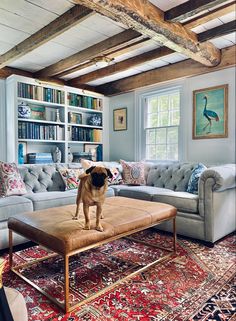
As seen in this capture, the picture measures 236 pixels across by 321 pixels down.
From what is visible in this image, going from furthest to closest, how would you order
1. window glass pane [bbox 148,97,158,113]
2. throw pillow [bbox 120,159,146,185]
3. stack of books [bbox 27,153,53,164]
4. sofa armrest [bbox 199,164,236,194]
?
window glass pane [bbox 148,97,158,113], stack of books [bbox 27,153,53,164], throw pillow [bbox 120,159,146,185], sofa armrest [bbox 199,164,236,194]

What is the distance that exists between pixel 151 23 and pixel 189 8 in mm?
360

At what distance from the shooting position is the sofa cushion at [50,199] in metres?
2.81

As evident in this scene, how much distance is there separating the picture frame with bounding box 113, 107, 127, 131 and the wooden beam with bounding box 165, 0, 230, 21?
2.58m

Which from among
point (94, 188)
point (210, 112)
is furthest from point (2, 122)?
point (210, 112)

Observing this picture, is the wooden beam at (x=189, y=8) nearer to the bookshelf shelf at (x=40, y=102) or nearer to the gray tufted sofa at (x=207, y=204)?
the gray tufted sofa at (x=207, y=204)

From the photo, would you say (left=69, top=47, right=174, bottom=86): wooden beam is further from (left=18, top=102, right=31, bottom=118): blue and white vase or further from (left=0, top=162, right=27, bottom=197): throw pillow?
(left=0, top=162, right=27, bottom=197): throw pillow

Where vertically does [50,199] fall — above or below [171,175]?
below

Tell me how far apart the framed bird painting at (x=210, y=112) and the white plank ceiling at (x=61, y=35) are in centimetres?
61

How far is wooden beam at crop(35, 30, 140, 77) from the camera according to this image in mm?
2978

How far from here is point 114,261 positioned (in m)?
2.35

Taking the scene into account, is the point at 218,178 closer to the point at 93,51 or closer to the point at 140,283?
the point at 140,283

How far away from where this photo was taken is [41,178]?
3455 millimetres

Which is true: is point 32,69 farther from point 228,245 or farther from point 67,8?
point 228,245

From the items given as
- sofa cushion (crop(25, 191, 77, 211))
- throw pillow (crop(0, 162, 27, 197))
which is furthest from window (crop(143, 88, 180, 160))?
throw pillow (crop(0, 162, 27, 197))
